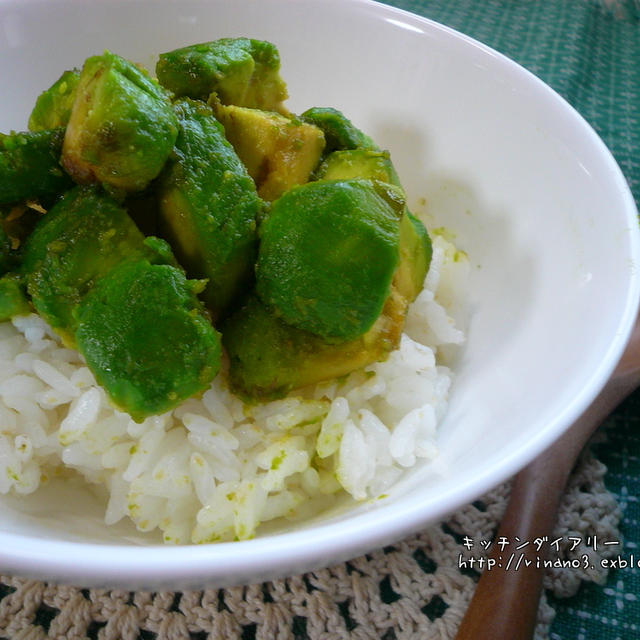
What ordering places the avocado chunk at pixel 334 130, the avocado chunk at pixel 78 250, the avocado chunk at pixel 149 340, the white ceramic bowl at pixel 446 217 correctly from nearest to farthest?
the white ceramic bowl at pixel 446 217
the avocado chunk at pixel 149 340
the avocado chunk at pixel 78 250
the avocado chunk at pixel 334 130

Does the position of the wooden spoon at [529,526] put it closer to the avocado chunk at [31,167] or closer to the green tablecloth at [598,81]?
the green tablecloth at [598,81]

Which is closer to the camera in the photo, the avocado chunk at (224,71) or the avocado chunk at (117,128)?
the avocado chunk at (117,128)

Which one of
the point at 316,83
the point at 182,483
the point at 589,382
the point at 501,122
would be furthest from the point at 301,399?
the point at 316,83

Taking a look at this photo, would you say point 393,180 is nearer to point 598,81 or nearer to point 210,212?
point 210,212

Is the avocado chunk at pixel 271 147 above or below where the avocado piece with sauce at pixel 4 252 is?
above

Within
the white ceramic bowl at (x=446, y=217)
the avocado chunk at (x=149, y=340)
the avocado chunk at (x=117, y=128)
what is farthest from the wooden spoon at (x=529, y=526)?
the avocado chunk at (x=117, y=128)

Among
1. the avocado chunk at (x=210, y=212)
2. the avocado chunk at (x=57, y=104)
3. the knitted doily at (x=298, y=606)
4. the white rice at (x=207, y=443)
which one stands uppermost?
the avocado chunk at (x=57, y=104)

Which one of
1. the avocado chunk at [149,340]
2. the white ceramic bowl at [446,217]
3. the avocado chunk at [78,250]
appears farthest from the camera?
the avocado chunk at [78,250]

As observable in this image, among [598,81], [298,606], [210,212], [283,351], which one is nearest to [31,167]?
[210,212]
